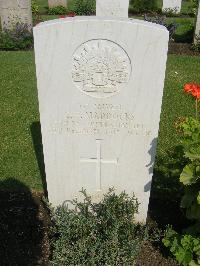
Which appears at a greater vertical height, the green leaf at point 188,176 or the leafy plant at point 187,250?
the green leaf at point 188,176

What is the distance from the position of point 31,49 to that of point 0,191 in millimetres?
6824

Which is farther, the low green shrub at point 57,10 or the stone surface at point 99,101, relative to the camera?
the low green shrub at point 57,10

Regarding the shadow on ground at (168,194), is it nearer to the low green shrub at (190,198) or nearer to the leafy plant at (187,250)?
the low green shrub at (190,198)

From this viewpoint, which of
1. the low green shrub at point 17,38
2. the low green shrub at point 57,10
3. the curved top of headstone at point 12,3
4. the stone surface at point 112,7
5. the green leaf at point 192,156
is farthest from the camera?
the low green shrub at point 57,10

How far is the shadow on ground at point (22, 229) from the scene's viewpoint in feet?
10.9

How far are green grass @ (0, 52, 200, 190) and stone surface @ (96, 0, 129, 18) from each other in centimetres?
178

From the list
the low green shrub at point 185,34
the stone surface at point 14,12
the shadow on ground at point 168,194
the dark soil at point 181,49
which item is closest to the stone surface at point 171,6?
the low green shrub at point 185,34

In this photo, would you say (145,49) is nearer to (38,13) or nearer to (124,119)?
(124,119)

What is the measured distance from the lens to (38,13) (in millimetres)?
15172

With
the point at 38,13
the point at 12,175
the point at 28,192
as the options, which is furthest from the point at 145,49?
the point at 38,13

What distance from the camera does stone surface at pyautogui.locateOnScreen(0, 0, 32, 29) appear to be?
10336 mm

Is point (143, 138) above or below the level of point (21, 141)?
above

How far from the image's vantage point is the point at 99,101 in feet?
9.74

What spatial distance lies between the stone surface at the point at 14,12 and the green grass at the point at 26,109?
4.83ft
